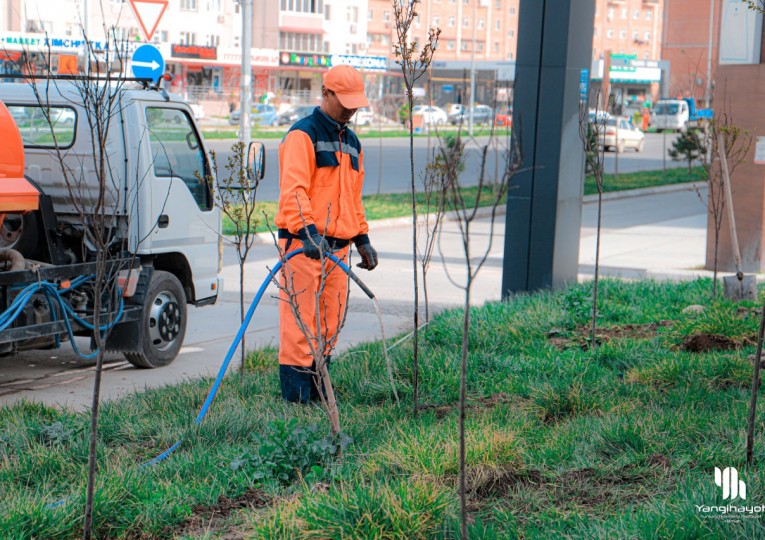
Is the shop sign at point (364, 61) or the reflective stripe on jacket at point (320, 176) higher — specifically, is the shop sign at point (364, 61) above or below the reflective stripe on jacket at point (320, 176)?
above

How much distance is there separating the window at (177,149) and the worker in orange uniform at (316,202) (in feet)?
7.21

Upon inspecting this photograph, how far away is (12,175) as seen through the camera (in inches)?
249

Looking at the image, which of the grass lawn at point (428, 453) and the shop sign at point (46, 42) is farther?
the shop sign at point (46, 42)

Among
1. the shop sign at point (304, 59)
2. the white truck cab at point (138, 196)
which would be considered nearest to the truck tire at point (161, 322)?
the white truck cab at point (138, 196)

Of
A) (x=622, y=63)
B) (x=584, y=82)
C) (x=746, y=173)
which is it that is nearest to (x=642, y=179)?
(x=746, y=173)

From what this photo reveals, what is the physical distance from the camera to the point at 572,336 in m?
7.71

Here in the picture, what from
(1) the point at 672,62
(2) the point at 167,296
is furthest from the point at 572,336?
(1) the point at 672,62

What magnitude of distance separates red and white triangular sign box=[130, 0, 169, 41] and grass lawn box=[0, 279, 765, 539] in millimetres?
7342

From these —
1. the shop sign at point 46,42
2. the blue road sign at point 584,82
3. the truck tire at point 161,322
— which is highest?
the shop sign at point 46,42

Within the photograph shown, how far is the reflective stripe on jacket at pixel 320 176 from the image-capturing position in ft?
18.6

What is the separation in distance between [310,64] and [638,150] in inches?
1636

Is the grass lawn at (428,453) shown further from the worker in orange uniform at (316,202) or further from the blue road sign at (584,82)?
the blue road sign at (584,82)

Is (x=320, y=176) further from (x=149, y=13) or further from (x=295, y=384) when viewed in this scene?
(x=149, y=13)

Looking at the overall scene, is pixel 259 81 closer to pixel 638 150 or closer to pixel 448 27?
pixel 448 27
